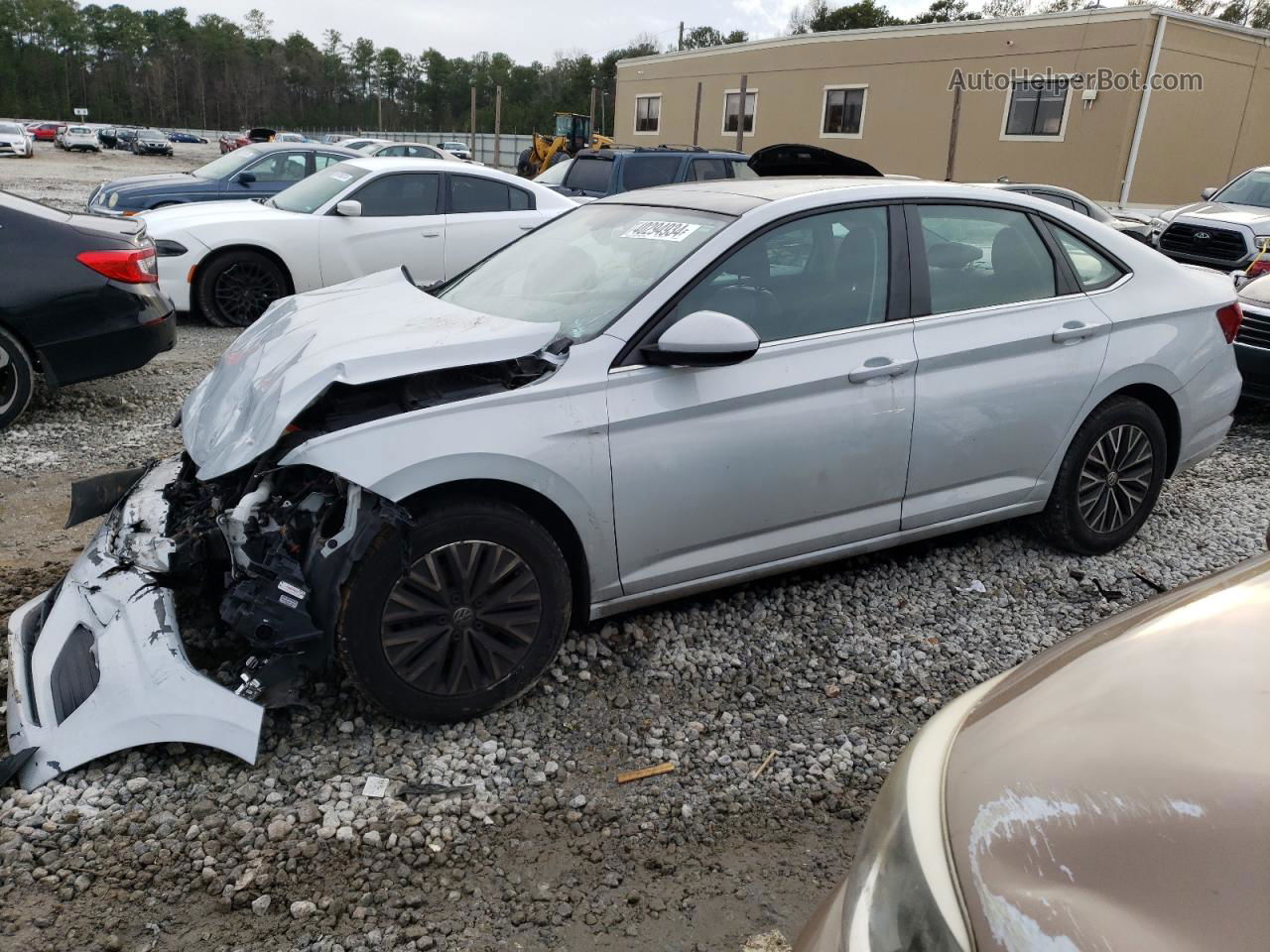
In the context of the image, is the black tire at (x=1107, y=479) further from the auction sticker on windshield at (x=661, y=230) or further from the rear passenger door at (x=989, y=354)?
the auction sticker on windshield at (x=661, y=230)

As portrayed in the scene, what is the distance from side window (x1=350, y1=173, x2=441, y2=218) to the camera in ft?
28.9

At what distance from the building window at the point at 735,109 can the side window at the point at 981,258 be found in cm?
2856

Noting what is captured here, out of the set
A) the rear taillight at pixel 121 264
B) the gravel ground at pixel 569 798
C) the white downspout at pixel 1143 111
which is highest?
the white downspout at pixel 1143 111

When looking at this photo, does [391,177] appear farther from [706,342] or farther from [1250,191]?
[1250,191]

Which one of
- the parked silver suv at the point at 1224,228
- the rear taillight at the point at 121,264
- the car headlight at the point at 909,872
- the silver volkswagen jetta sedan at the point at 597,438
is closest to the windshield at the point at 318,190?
the rear taillight at the point at 121,264

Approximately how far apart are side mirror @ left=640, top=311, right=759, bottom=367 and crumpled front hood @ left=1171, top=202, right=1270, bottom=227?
11.1 metres

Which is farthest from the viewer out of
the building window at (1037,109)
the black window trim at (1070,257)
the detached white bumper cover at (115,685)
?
the building window at (1037,109)

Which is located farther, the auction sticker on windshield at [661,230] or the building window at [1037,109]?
the building window at [1037,109]

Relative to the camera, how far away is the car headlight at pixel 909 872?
118 centimetres

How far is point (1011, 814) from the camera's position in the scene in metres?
1.24

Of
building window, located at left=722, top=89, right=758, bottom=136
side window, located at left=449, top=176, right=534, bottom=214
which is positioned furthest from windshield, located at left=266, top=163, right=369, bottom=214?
building window, located at left=722, top=89, right=758, bottom=136

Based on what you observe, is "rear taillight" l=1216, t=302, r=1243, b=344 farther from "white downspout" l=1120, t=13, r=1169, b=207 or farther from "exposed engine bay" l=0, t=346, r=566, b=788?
"white downspout" l=1120, t=13, r=1169, b=207

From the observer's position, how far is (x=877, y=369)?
349cm

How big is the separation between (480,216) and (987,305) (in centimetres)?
631
